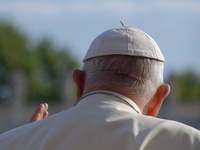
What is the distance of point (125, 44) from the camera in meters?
2.12

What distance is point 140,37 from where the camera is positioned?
2219 mm

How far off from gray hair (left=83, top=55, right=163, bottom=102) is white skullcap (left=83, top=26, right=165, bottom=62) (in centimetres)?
3

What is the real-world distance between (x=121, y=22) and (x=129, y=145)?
32.5 inches

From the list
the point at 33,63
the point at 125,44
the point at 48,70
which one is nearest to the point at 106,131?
the point at 125,44

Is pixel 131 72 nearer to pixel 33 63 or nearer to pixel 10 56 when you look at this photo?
pixel 10 56

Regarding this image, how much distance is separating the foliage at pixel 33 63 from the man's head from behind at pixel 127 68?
34609 millimetres

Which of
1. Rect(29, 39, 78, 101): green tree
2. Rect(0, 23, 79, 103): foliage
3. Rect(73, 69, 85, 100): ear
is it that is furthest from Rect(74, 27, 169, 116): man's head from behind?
Rect(29, 39, 78, 101): green tree

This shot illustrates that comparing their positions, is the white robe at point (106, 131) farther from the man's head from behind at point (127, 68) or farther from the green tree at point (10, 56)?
the green tree at point (10, 56)

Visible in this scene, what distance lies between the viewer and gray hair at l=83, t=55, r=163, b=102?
6.49 ft

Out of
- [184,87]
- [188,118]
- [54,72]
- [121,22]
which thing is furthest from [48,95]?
[121,22]

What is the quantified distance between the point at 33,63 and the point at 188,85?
72.2 ft

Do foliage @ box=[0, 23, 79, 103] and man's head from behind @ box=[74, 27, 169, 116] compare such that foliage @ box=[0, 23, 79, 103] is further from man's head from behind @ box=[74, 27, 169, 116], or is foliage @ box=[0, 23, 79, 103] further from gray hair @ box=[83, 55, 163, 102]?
gray hair @ box=[83, 55, 163, 102]

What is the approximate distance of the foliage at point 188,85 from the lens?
160 ft

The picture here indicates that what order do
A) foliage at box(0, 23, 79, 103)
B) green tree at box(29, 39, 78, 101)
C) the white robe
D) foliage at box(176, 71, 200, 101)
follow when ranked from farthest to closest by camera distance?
1. foliage at box(176, 71, 200, 101)
2. green tree at box(29, 39, 78, 101)
3. foliage at box(0, 23, 79, 103)
4. the white robe
